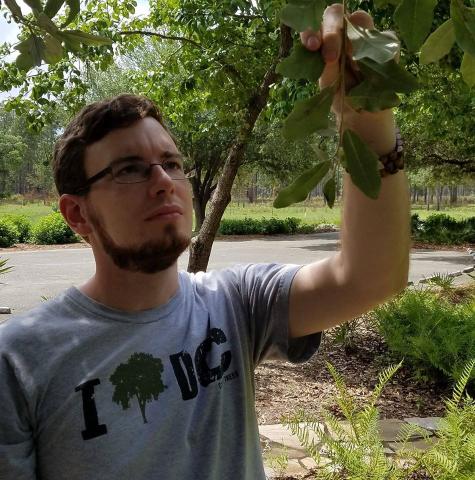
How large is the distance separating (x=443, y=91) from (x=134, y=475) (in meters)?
6.92

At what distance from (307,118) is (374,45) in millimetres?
109

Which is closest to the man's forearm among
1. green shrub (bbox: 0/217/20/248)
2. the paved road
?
the paved road

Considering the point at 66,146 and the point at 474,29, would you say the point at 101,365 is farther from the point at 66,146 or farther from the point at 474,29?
the point at 474,29

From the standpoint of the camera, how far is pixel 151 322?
1.17 metres

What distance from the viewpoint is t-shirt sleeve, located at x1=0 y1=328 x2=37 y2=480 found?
979 mm

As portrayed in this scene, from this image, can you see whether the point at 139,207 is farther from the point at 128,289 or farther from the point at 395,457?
the point at 395,457

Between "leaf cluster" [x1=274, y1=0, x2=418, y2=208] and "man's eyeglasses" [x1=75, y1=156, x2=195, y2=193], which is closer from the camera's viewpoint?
"leaf cluster" [x1=274, y1=0, x2=418, y2=208]

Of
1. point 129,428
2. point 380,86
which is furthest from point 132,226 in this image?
point 380,86

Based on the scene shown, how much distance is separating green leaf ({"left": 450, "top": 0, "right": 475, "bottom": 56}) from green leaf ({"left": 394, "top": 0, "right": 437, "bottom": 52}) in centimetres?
3

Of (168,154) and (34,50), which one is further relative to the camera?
(168,154)

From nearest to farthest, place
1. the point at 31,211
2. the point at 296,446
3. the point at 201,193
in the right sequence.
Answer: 1. the point at 296,446
2. the point at 201,193
3. the point at 31,211

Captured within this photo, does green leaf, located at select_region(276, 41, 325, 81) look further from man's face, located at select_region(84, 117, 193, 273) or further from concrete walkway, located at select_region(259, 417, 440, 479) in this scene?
concrete walkway, located at select_region(259, 417, 440, 479)

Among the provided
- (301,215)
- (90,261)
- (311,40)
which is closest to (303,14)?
(311,40)

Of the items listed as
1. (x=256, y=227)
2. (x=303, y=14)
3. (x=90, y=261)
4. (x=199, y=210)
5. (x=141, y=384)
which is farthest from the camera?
(x=256, y=227)
